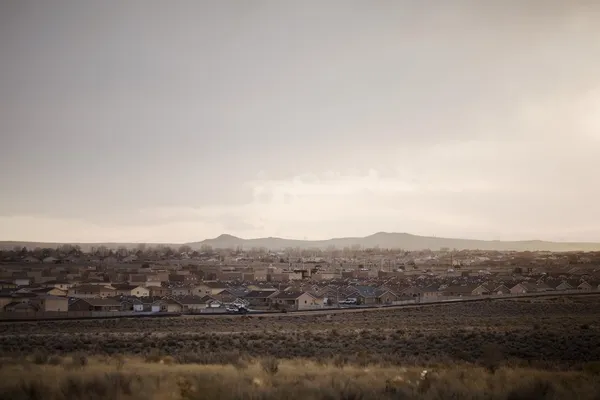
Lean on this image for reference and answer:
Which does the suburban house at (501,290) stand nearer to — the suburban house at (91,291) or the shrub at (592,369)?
the suburban house at (91,291)

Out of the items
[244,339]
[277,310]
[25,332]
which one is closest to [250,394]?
[244,339]

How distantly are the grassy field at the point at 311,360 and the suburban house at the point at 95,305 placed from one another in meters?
9.50

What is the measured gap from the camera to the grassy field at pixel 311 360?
12.2 m

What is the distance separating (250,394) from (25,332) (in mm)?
35623

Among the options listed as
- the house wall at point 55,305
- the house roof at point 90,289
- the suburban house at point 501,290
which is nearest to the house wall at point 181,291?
the house roof at point 90,289

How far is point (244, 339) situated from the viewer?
31.8 metres

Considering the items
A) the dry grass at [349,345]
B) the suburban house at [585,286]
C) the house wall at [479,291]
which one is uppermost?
the dry grass at [349,345]

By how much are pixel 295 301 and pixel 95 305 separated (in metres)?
22.6

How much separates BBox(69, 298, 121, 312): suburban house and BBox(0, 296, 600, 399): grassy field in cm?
950

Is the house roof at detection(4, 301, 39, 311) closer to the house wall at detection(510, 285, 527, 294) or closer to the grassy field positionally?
the grassy field

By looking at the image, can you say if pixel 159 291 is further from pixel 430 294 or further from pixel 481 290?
pixel 481 290

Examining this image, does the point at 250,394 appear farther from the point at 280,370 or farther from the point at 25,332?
the point at 25,332

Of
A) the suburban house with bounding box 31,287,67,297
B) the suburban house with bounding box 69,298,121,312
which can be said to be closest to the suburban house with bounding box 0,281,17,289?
the suburban house with bounding box 31,287,67,297

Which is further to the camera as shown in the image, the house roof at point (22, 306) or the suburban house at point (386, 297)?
the suburban house at point (386, 297)
